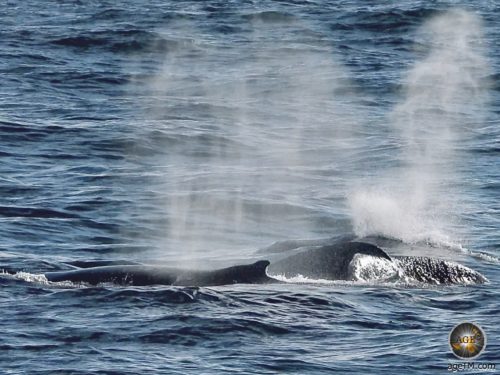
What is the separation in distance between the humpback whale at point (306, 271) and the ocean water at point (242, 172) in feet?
0.90

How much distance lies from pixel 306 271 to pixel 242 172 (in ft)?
39.8

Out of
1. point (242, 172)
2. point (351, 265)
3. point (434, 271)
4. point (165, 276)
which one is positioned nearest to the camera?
point (165, 276)

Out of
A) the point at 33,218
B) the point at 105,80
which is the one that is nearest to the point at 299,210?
the point at 33,218

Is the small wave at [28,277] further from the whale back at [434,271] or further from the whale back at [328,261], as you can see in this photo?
the whale back at [434,271]

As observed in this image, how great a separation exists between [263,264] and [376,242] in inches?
119

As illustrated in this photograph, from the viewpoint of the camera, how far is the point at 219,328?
1897 centimetres

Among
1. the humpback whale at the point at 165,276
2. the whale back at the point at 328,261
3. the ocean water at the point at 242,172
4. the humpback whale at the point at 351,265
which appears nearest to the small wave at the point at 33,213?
the ocean water at the point at 242,172

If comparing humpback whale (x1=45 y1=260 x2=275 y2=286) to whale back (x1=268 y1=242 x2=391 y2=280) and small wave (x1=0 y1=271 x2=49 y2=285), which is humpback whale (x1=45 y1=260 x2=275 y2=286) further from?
whale back (x1=268 y1=242 x2=391 y2=280)

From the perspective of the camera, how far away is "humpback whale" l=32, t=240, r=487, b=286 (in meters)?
21.2

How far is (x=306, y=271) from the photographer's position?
2153cm

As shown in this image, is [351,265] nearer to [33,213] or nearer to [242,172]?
[33,213]

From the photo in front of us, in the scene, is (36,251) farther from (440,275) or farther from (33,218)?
(440,275)

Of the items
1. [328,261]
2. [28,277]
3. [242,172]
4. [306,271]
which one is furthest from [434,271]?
[242,172]

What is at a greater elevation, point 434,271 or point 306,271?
point 306,271
